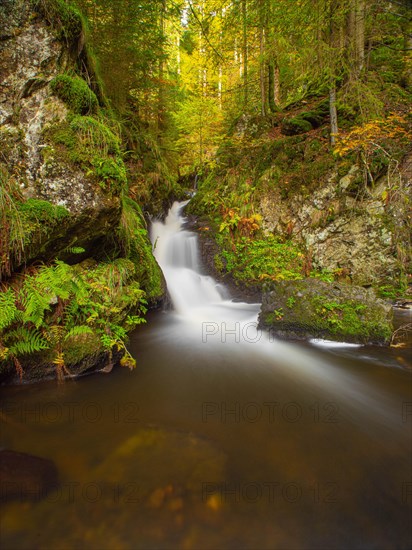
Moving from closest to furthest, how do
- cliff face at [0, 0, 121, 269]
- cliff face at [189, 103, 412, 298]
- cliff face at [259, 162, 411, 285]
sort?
cliff face at [0, 0, 121, 269], cliff face at [189, 103, 412, 298], cliff face at [259, 162, 411, 285]

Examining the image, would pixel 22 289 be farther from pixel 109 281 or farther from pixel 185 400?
pixel 185 400

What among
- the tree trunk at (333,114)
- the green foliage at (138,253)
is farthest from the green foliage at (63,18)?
the tree trunk at (333,114)

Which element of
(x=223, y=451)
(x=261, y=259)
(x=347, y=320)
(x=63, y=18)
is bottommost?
(x=223, y=451)

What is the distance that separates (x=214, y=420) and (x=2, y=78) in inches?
190

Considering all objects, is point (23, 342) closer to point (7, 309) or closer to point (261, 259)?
point (7, 309)

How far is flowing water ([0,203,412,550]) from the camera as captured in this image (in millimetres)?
1744

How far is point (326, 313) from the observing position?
4.66 m

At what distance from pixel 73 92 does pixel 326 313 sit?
5121 mm

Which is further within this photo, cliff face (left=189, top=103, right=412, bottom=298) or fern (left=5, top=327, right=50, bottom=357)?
cliff face (left=189, top=103, right=412, bottom=298)

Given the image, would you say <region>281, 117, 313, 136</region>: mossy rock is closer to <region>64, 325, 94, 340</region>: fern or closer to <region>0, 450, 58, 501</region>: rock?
<region>64, 325, 94, 340</region>: fern

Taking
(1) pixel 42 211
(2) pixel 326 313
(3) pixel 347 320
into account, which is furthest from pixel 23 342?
(3) pixel 347 320

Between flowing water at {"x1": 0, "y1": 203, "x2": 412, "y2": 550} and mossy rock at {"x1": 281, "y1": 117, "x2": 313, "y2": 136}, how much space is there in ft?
23.1

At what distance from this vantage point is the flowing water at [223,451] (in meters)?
1.74

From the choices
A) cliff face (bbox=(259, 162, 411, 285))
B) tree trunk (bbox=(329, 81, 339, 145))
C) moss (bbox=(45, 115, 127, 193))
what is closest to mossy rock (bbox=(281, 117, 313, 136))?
tree trunk (bbox=(329, 81, 339, 145))
